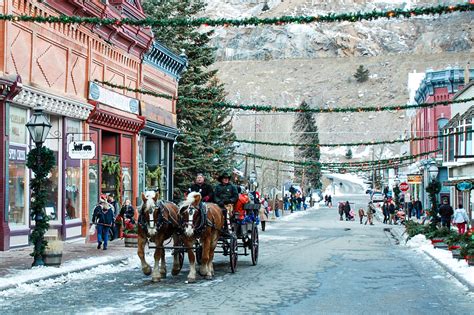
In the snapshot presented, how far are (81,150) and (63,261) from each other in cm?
606

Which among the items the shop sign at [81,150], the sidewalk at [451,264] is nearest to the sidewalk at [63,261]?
the shop sign at [81,150]

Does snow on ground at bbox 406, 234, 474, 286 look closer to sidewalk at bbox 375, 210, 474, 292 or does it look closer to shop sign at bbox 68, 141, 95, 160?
sidewalk at bbox 375, 210, 474, 292

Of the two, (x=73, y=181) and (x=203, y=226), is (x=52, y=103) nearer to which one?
(x=73, y=181)

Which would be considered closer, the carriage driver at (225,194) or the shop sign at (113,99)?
the carriage driver at (225,194)

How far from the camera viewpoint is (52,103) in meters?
25.5

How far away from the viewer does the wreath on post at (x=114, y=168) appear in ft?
103

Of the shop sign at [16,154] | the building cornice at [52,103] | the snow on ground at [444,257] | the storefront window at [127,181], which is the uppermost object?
the building cornice at [52,103]

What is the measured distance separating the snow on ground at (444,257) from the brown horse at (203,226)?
5108 mm

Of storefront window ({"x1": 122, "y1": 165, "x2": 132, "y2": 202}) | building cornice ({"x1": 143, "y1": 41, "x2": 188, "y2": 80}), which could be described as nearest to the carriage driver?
storefront window ({"x1": 122, "y1": 165, "x2": 132, "y2": 202})

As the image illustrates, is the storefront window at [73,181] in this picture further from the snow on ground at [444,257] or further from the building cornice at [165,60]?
the snow on ground at [444,257]

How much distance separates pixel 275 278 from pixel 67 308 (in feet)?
18.2

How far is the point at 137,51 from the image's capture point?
3497cm

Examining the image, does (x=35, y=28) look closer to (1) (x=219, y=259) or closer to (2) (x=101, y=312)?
(1) (x=219, y=259)

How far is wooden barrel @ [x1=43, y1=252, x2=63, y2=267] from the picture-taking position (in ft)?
59.0
